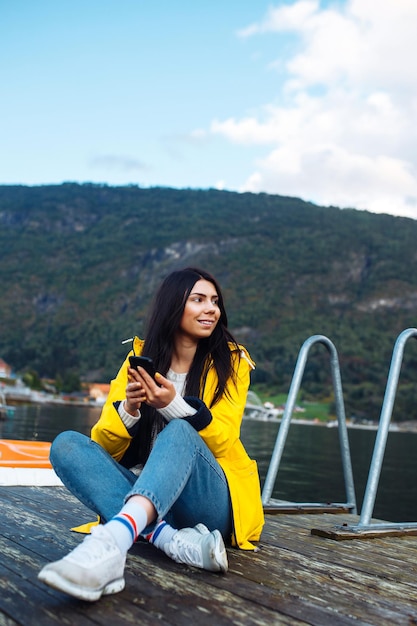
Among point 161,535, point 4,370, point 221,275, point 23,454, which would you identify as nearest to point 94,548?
point 161,535

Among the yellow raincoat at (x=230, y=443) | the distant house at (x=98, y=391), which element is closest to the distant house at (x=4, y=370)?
the distant house at (x=98, y=391)

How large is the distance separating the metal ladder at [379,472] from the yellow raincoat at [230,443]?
29.0 inches

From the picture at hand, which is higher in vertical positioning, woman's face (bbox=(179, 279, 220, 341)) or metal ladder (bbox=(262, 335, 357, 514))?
woman's face (bbox=(179, 279, 220, 341))

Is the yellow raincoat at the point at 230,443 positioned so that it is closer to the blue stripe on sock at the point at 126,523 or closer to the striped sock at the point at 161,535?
the striped sock at the point at 161,535

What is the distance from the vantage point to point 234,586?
2.04 metres

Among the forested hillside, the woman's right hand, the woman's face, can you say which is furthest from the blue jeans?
the forested hillside

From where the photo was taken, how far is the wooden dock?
1713 millimetres

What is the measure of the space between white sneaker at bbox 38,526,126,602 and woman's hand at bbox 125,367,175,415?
0.58 meters

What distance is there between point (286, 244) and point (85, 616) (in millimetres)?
130155

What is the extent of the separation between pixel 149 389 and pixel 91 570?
0.74 m

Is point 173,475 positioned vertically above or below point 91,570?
above

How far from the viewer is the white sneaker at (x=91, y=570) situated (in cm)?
169

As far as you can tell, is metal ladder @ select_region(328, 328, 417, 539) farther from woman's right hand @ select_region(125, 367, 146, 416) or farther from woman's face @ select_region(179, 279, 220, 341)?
woman's right hand @ select_region(125, 367, 146, 416)

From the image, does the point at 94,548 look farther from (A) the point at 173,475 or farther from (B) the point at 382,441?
(B) the point at 382,441
